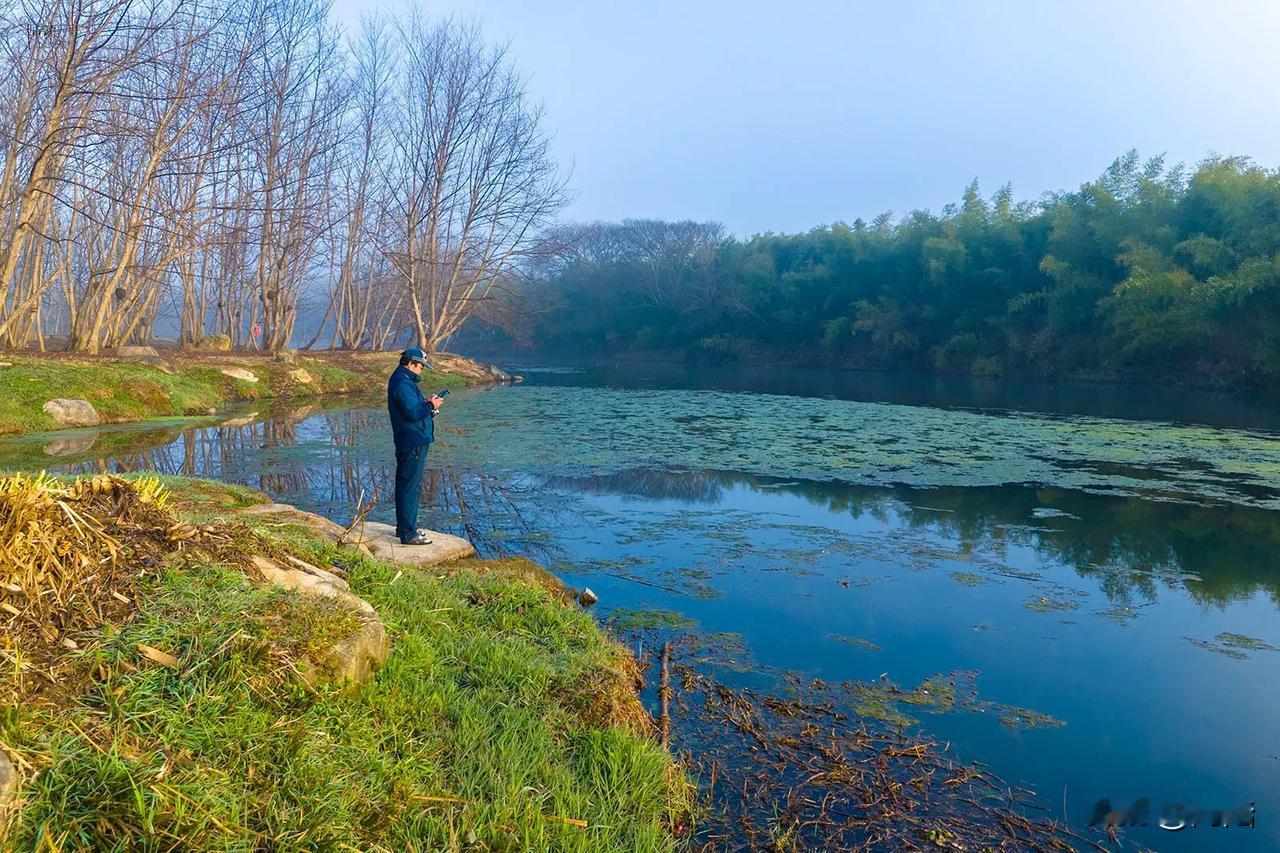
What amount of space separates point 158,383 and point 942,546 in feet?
50.5

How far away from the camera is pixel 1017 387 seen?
29.6 metres

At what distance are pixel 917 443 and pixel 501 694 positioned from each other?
1188 centimetres

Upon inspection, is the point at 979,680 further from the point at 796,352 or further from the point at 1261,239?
the point at 796,352

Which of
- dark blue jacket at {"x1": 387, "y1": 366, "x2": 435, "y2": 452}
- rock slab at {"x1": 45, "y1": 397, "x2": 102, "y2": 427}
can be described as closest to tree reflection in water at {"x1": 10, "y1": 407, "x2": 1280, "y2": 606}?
rock slab at {"x1": 45, "y1": 397, "x2": 102, "y2": 427}

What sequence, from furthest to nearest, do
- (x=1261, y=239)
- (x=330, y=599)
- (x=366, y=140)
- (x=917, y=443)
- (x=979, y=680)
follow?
1. (x=366, y=140)
2. (x=1261, y=239)
3. (x=917, y=443)
4. (x=979, y=680)
5. (x=330, y=599)

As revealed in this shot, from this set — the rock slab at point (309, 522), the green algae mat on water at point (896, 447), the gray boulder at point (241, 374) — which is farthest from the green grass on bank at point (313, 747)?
the gray boulder at point (241, 374)

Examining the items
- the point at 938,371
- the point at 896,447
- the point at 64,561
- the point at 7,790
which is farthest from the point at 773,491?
the point at 938,371

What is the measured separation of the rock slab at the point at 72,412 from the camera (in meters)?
13.2

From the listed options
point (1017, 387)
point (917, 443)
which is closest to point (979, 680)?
point (917, 443)

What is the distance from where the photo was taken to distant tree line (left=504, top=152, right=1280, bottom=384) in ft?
86.8

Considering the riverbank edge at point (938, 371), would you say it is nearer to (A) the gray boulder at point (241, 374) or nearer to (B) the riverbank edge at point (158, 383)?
(B) the riverbank edge at point (158, 383)

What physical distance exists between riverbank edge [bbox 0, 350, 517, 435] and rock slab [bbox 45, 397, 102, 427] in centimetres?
2

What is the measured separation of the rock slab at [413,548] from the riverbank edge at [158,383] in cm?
950

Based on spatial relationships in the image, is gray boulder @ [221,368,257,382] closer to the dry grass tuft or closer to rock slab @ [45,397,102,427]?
rock slab @ [45,397,102,427]
